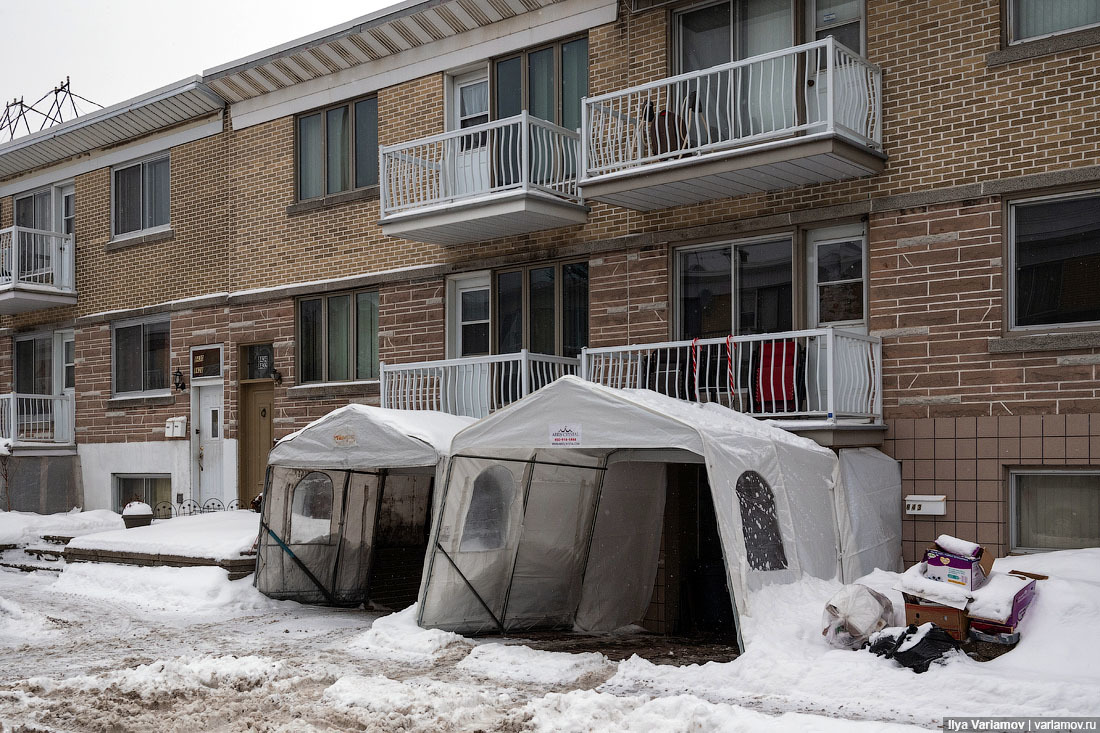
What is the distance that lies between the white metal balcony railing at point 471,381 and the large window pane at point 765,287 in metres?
2.53

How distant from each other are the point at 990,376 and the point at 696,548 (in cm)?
418

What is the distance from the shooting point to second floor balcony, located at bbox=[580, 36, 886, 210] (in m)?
11.5

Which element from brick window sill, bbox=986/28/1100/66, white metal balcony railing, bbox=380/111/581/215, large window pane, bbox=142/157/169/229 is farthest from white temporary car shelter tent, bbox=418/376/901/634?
large window pane, bbox=142/157/169/229

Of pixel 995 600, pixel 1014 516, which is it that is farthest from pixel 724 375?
pixel 995 600

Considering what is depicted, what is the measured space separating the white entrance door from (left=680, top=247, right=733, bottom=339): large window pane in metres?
9.31

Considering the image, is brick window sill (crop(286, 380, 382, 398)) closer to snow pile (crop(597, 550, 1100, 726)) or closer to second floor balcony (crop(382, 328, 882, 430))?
second floor balcony (crop(382, 328, 882, 430))

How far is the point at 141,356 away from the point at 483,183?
9.03m

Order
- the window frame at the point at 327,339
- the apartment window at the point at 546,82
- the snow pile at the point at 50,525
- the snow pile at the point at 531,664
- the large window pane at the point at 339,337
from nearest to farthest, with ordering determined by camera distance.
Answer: the snow pile at the point at 531,664 → the apartment window at the point at 546,82 → the window frame at the point at 327,339 → the large window pane at the point at 339,337 → the snow pile at the point at 50,525

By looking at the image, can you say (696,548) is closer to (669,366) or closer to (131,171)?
(669,366)

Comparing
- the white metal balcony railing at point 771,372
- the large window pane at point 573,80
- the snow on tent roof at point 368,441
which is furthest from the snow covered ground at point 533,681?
the large window pane at point 573,80

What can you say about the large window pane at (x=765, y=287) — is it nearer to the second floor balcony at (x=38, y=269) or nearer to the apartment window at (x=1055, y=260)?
the apartment window at (x=1055, y=260)

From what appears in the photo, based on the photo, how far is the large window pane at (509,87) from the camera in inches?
607

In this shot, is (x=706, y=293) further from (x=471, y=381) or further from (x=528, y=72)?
(x=528, y=72)

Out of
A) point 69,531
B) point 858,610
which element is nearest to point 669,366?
point 858,610
